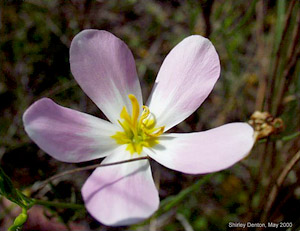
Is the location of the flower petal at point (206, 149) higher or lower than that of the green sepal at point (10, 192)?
higher

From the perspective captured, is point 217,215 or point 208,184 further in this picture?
point 208,184

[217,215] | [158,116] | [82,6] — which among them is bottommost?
[217,215]

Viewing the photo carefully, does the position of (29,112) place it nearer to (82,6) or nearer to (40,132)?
(40,132)

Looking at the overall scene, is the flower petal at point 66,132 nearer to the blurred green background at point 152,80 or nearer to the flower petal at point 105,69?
the flower petal at point 105,69

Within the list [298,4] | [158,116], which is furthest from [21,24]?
[298,4]

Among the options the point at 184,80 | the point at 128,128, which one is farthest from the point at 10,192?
the point at 184,80

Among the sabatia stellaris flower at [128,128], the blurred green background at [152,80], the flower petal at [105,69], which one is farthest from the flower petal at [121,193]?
the blurred green background at [152,80]

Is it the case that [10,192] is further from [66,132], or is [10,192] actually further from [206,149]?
[206,149]

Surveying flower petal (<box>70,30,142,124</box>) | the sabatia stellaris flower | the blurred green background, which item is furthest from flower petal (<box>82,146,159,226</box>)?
the blurred green background
